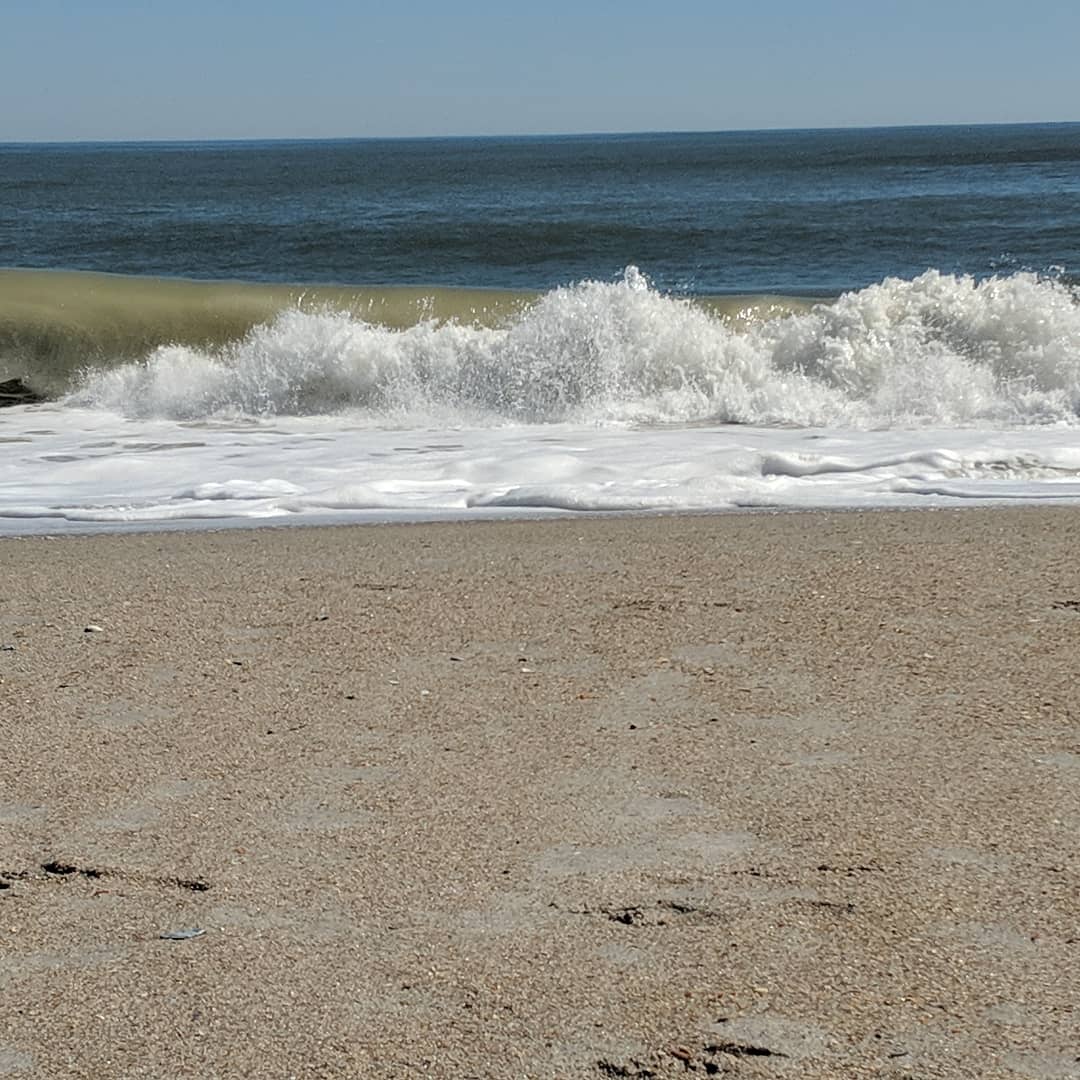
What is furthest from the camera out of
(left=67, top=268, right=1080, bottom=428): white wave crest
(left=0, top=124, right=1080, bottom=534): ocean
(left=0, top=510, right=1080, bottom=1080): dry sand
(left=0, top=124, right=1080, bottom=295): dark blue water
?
(left=0, top=124, right=1080, bottom=295): dark blue water

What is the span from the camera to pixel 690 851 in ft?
9.48

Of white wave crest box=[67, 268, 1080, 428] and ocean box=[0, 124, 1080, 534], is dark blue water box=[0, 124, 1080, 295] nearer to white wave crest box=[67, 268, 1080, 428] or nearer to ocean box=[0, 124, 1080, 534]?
ocean box=[0, 124, 1080, 534]

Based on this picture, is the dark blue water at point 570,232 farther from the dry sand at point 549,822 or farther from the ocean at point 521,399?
the dry sand at point 549,822

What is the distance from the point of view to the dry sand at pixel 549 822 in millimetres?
2301

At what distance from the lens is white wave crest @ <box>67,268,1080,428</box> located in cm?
996

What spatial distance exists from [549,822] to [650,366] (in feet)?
25.2

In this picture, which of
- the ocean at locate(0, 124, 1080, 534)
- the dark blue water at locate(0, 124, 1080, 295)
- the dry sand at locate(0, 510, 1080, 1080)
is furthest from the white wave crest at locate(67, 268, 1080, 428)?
the dark blue water at locate(0, 124, 1080, 295)

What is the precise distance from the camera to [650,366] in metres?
10.5

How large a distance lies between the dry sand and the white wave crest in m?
4.90

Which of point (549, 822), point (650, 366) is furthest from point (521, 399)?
point (549, 822)

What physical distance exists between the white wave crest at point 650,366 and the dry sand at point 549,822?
16.1ft

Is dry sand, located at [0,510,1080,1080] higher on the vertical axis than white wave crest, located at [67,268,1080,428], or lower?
lower

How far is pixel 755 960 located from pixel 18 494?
588cm

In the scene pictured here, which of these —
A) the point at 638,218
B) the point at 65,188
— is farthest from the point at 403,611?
the point at 65,188
